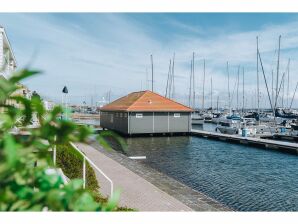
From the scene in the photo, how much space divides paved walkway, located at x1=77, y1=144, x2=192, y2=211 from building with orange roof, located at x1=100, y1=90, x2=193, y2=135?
21.9m

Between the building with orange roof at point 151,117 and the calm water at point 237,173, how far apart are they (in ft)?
34.4

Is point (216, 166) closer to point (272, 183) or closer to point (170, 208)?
point (272, 183)

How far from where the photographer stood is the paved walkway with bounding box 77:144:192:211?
33.8ft

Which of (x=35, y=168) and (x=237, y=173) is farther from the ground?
(x=35, y=168)

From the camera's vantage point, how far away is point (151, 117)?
39500 mm

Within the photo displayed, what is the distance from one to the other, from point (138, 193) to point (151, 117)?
2779 centimetres

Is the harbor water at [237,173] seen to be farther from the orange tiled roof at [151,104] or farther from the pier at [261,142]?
the orange tiled roof at [151,104]

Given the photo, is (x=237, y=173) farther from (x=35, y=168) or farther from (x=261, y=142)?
(x=35, y=168)

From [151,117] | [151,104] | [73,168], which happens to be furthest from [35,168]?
[151,104]

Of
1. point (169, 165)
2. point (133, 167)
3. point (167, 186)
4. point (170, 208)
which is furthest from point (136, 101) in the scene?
point (170, 208)

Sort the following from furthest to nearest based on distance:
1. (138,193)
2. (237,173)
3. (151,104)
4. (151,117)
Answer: (151,104)
(151,117)
(237,173)
(138,193)

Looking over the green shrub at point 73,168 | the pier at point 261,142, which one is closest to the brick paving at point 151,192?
the green shrub at point 73,168

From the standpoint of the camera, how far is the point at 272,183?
53.6ft
